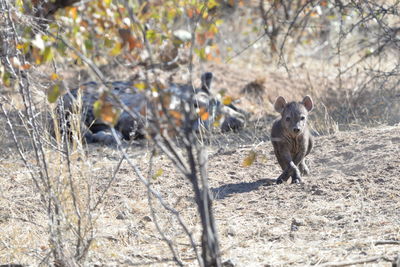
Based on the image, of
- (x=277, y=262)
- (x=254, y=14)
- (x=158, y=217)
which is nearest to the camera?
(x=277, y=262)

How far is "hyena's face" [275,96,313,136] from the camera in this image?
699 cm

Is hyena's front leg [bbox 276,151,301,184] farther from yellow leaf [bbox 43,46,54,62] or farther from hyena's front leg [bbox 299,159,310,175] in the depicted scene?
yellow leaf [bbox 43,46,54,62]

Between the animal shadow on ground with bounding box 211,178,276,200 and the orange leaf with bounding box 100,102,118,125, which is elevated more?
the orange leaf with bounding box 100,102,118,125

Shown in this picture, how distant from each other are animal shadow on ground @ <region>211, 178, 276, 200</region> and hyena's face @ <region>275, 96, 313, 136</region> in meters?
0.57

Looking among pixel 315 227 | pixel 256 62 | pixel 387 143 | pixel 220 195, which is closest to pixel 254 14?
pixel 256 62

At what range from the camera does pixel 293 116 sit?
23.5 feet

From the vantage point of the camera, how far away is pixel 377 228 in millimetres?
5051

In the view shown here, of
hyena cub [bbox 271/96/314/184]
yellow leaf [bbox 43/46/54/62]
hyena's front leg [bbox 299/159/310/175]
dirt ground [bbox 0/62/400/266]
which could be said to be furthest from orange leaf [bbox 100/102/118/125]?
hyena's front leg [bbox 299/159/310/175]

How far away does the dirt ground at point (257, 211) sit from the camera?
4.69 m

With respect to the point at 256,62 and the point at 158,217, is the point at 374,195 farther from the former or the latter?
the point at 256,62

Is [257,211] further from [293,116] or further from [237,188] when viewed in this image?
[293,116]

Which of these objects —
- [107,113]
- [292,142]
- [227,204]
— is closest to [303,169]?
[292,142]

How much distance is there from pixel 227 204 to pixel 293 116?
148cm

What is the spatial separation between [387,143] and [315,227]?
8.27ft
